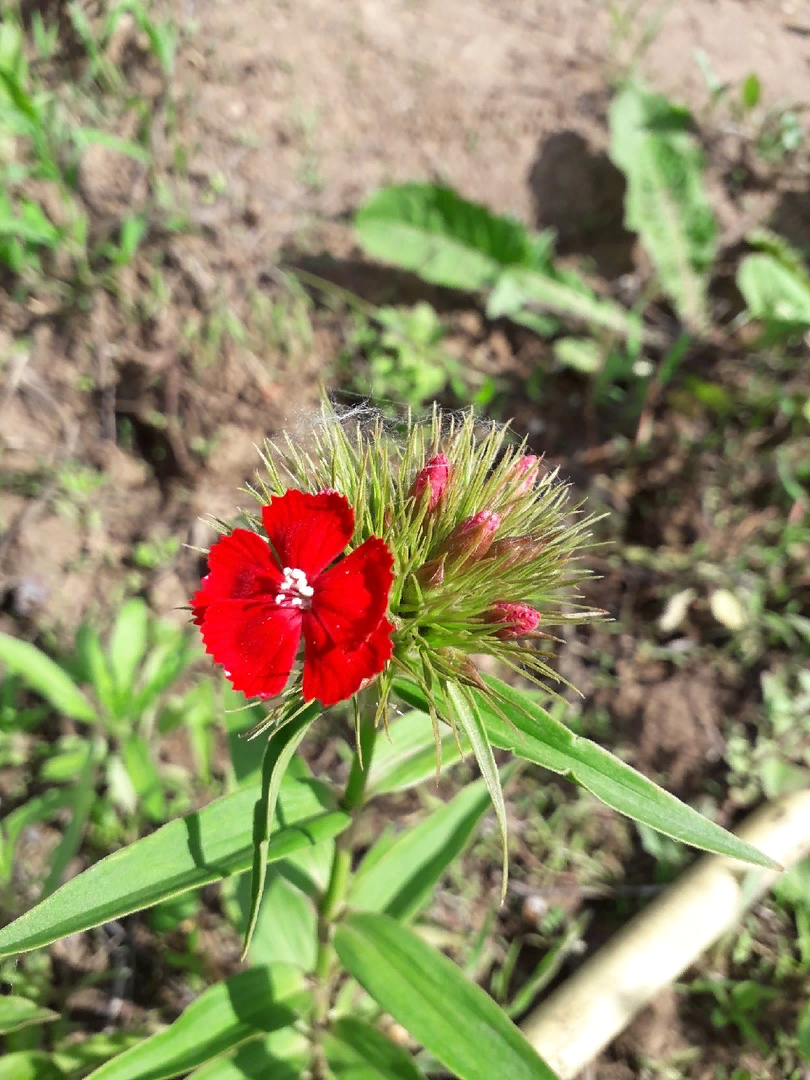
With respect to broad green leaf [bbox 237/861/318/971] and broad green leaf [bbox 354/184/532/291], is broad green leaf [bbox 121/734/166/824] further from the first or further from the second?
broad green leaf [bbox 354/184/532/291]

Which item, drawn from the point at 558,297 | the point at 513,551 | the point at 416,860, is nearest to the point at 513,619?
the point at 513,551

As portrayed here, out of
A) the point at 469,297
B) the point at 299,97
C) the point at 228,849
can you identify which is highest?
the point at 299,97

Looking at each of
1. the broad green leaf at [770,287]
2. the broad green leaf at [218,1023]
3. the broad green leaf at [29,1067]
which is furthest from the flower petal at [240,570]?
the broad green leaf at [770,287]

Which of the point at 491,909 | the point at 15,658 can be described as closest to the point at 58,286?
the point at 15,658

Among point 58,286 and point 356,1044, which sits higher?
point 58,286

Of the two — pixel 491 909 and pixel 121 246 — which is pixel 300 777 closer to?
pixel 491 909

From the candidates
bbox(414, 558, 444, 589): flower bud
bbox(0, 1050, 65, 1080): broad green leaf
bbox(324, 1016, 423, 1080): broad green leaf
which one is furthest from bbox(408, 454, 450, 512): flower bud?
bbox(0, 1050, 65, 1080): broad green leaf
